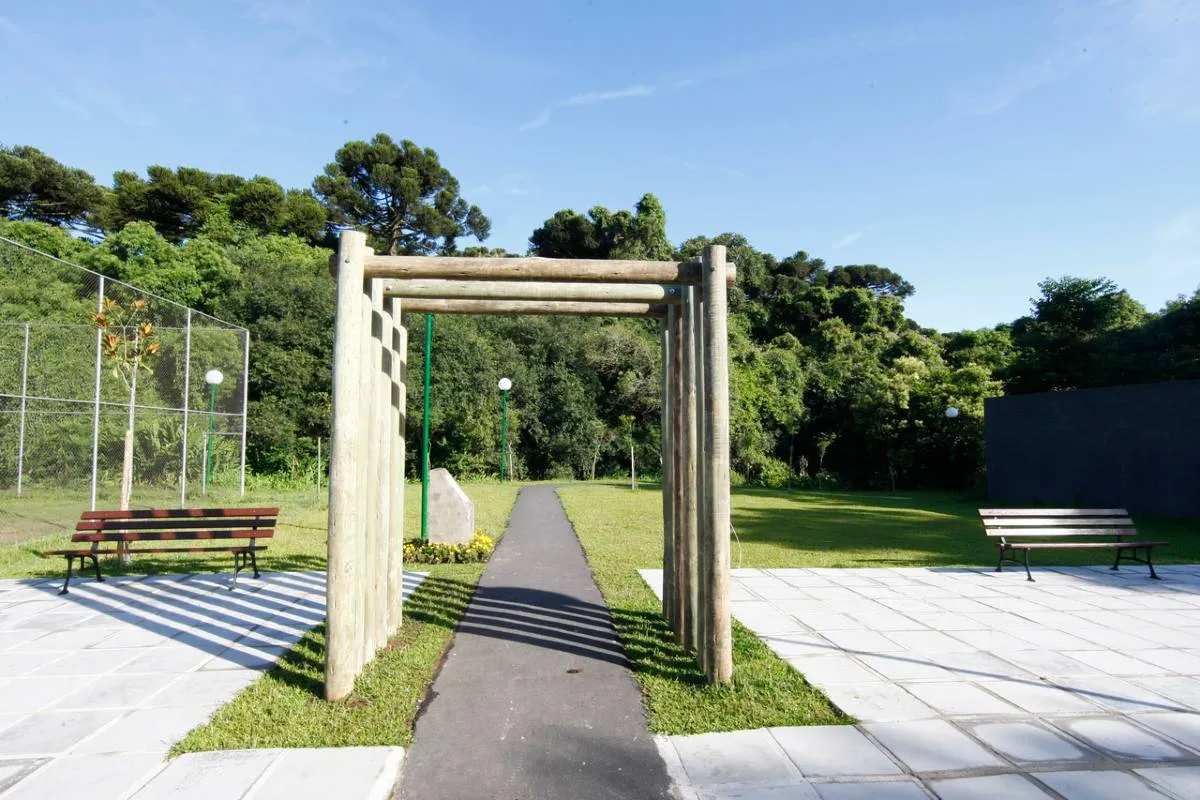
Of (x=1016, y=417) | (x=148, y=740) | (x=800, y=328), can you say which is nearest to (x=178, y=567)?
(x=148, y=740)

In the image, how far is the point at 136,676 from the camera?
14.1 feet

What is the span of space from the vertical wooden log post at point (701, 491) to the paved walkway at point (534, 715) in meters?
0.57

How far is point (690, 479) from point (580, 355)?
24488 millimetres

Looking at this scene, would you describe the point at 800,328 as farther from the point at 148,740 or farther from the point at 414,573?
the point at 148,740

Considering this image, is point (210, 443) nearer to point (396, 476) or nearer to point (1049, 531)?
point (396, 476)

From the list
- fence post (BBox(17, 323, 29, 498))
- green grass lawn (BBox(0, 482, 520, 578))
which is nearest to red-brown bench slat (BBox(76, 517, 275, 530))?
green grass lawn (BBox(0, 482, 520, 578))

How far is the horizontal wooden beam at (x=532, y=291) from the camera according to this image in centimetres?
494

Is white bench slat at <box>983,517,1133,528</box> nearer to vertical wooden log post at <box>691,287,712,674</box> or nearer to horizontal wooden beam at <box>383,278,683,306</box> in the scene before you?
vertical wooden log post at <box>691,287,712,674</box>

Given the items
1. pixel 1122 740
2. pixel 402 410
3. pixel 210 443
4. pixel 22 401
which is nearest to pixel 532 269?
pixel 402 410

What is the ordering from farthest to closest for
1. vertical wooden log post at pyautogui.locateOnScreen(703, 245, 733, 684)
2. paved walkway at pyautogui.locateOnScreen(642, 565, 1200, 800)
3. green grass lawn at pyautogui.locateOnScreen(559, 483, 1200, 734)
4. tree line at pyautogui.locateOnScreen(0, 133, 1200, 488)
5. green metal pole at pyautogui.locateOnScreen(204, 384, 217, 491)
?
tree line at pyautogui.locateOnScreen(0, 133, 1200, 488) → green metal pole at pyautogui.locateOnScreen(204, 384, 217, 491) → vertical wooden log post at pyautogui.locateOnScreen(703, 245, 733, 684) → green grass lawn at pyautogui.locateOnScreen(559, 483, 1200, 734) → paved walkway at pyautogui.locateOnScreen(642, 565, 1200, 800)

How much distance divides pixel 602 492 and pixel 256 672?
51.2 ft

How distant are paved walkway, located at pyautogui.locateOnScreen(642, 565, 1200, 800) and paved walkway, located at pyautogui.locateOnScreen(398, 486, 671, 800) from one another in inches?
12.4

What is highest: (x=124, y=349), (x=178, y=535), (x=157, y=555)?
(x=124, y=349)

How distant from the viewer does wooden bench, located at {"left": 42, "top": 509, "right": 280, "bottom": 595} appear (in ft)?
22.8
